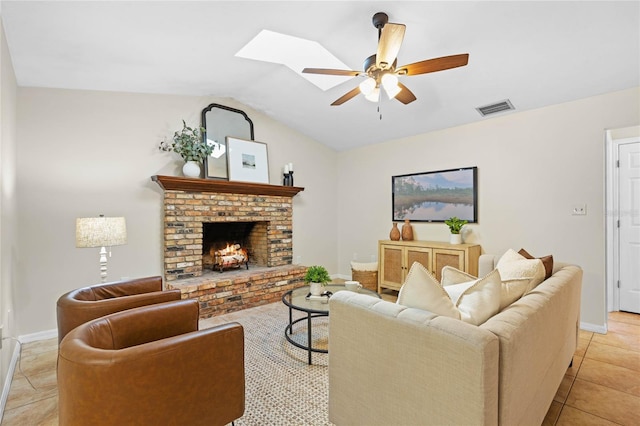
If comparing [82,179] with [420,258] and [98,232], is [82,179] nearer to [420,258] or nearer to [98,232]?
[98,232]

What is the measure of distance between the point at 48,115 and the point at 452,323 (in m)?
4.08

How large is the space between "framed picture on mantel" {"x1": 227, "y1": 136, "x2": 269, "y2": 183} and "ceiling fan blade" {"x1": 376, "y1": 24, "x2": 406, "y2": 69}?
268 cm

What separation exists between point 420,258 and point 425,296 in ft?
9.33

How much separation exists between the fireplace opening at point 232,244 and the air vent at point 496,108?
10.6 feet

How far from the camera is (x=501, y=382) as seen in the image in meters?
1.12

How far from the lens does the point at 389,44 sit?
2.02 metres

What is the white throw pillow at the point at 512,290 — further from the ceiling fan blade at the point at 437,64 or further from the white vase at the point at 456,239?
the white vase at the point at 456,239

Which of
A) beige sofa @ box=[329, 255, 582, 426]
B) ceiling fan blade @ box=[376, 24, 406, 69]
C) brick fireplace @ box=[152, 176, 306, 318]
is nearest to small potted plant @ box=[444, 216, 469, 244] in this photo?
brick fireplace @ box=[152, 176, 306, 318]

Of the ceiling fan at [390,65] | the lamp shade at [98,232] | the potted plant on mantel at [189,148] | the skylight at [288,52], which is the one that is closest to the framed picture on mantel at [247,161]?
the potted plant on mantel at [189,148]

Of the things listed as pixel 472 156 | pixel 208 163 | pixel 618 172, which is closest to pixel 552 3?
pixel 472 156

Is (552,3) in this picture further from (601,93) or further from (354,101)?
(354,101)

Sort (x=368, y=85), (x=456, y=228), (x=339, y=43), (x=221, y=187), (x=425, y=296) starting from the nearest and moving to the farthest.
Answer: (x=425, y=296)
(x=368, y=85)
(x=339, y=43)
(x=456, y=228)
(x=221, y=187)

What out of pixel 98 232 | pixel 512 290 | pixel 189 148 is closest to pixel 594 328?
pixel 512 290

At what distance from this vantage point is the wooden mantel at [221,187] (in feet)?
12.1
